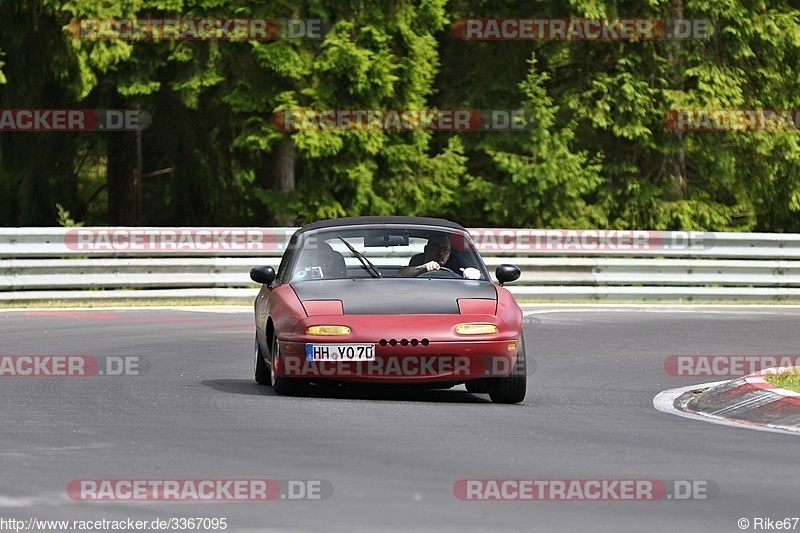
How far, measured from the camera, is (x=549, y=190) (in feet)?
104

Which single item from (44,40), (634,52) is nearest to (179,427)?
(44,40)

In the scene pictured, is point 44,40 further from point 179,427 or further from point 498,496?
point 498,496

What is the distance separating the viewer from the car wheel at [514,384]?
38.5 feet
